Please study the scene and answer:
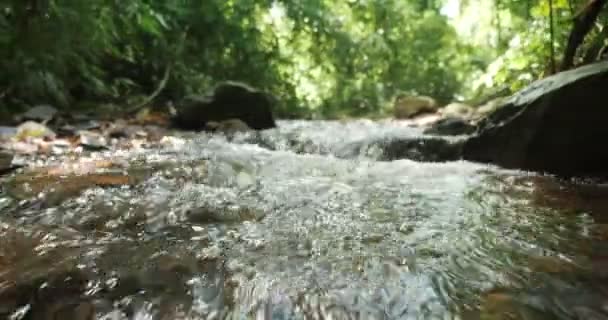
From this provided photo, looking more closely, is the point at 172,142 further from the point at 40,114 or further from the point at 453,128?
the point at 453,128

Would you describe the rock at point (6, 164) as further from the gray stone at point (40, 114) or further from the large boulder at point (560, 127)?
the large boulder at point (560, 127)

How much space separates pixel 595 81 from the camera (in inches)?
111

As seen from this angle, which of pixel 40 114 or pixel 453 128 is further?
pixel 453 128

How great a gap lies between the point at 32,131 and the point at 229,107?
2735 millimetres

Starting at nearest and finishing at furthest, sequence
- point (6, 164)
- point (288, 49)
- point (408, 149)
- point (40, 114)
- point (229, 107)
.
Result: point (6, 164) < point (408, 149) < point (40, 114) < point (229, 107) < point (288, 49)

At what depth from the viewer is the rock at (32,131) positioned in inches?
148

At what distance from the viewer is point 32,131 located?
12.6 ft

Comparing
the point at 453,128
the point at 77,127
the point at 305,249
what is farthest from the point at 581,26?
the point at 77,127

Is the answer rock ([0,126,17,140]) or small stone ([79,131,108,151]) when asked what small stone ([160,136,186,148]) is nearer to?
small stone ([79,131,108,151])

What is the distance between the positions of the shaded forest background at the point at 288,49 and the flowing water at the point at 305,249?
2691 mm

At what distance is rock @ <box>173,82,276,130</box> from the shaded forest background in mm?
784

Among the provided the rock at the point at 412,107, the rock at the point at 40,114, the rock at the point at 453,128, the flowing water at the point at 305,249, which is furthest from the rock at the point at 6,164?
the rock at the point at 412,107

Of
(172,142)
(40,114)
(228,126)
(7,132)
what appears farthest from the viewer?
(228,126)

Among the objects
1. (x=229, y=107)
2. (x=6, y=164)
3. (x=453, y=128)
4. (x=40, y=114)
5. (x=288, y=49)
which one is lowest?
(x=6, y=164)
